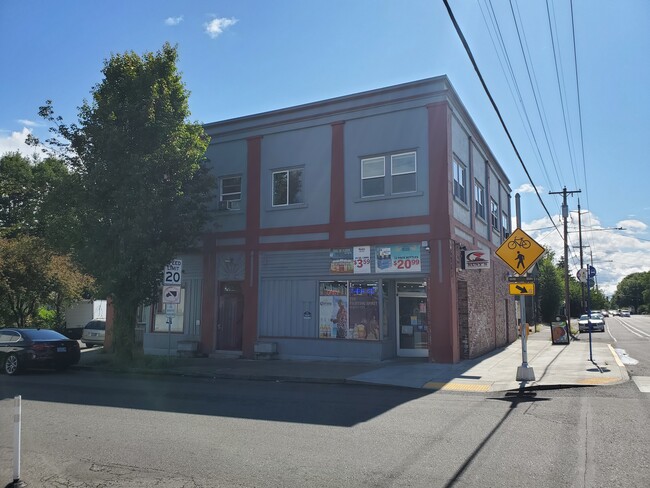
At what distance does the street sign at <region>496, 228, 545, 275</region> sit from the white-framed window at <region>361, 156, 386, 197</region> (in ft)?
18.3

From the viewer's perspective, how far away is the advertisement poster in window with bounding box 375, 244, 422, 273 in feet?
54.2

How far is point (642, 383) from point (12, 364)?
16.9 metres

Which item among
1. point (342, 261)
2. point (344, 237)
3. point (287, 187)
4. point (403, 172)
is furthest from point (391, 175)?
point (287, 187)

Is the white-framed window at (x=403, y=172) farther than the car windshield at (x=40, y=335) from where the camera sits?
Yes

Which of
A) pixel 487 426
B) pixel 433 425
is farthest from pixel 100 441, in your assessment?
pixel 487 426

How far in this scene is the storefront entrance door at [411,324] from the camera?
17766 millimetres

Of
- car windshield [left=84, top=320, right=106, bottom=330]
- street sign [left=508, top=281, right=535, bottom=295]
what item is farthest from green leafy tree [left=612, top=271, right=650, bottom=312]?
street sign [left=508, top=281, right=535, bottom=295]

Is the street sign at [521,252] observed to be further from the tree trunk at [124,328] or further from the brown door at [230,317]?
the tree trunk at [124,328]

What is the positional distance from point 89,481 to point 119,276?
11.7 meters

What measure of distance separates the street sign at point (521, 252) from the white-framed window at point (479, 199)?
8.61 meters

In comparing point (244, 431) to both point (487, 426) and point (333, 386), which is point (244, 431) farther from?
point (333, 386)

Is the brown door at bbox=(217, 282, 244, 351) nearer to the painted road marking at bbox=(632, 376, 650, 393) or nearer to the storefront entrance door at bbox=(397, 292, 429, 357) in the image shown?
the storefront entrance door at bbox=(397, 292, 429, 357)

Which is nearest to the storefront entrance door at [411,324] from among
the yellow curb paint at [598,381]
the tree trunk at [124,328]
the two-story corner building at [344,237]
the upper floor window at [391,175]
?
the two-story corner building at [344,237]

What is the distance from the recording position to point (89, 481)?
543 centimetres
